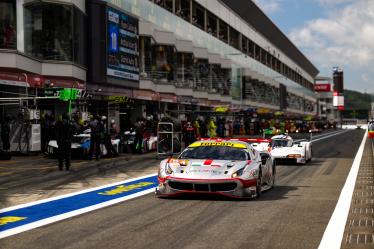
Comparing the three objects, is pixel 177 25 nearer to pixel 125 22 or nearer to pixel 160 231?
pixel 125 22

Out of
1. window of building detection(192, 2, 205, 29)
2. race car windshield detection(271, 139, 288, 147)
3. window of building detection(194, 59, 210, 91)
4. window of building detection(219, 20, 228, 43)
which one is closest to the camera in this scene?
race car windshield detection(271, 139, 288, 147)

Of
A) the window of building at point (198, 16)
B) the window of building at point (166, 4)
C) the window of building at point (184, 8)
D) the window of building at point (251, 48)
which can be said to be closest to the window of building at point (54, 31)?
the window of building at point (166, 4)

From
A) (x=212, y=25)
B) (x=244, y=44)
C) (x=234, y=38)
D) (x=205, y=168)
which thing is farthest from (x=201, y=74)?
(x=205, y=168)

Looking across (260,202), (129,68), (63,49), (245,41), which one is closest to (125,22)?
(129,68)

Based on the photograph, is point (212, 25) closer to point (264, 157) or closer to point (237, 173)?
point (264, 157)

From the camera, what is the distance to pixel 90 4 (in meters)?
31.3

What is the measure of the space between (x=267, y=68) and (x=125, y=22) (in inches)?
2274

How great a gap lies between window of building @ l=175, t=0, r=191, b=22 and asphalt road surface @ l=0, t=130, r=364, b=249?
128 ft

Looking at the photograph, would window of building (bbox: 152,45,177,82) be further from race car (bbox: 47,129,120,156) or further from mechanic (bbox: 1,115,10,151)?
mechanic (bbox: 1,115,10,151)

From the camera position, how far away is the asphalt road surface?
259 inches

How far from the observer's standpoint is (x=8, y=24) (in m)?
25.0

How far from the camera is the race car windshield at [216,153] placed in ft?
36.8

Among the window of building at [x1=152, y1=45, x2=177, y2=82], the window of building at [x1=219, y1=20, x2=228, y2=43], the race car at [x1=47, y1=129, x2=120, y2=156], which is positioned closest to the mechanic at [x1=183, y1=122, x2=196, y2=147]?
the race car at [x1=47, y1=129, x2=120, y2=156]

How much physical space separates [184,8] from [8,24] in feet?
92.8
